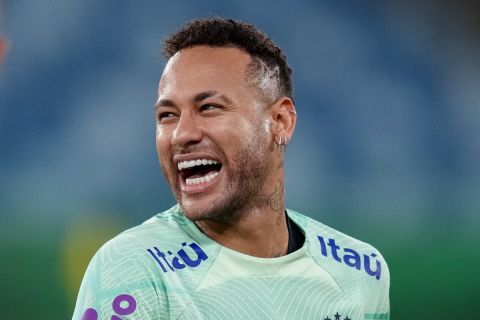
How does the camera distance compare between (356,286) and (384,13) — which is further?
(384,13)

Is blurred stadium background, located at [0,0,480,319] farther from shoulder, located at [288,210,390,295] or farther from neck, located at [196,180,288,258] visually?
neck, located at [196,180,288,258]

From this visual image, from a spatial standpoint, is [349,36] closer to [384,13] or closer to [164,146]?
[384,13]

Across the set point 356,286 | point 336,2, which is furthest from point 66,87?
point 356,286

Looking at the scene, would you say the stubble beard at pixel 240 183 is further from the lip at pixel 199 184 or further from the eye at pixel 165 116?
the eye at pixel 165 116

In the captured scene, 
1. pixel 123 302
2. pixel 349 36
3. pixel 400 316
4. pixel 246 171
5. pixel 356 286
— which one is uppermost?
pixel 349 36

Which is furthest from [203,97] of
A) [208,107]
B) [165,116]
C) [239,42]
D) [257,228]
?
[257,228]

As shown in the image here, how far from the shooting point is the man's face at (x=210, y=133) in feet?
6.31

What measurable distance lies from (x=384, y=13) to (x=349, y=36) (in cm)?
21

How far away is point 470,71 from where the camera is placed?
3.81 m

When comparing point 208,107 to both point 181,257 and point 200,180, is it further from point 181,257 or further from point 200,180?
point 181,257

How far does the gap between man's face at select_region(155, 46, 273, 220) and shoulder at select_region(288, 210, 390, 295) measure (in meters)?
0.29

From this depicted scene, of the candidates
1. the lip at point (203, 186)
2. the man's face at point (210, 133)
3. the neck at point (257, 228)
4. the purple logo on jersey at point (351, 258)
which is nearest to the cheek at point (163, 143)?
the man's face at point (210, 133)

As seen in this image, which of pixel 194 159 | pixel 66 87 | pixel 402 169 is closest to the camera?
pixel 194 159

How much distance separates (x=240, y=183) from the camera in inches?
77.7
